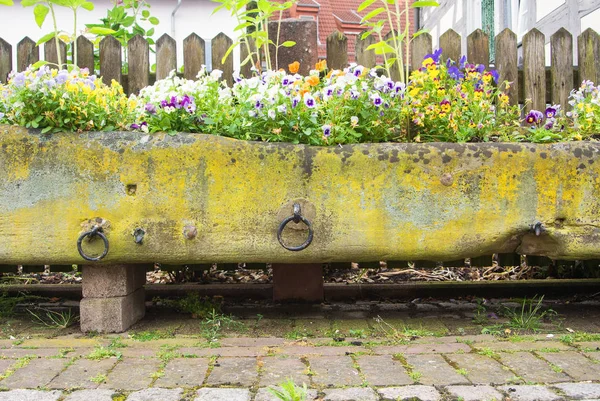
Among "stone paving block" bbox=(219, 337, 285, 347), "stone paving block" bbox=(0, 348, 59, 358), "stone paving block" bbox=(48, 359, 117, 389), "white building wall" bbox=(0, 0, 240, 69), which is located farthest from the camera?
"white building wall" bbox=(0, 0, 240, 69)

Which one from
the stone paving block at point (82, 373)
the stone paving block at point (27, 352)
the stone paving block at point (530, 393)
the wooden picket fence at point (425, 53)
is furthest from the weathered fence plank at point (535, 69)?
the stone paving block at point (27, 352)

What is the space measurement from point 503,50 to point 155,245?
2.39 m

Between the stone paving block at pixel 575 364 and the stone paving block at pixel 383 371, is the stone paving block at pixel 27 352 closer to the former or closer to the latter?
the stone paving block at pixel 383 371

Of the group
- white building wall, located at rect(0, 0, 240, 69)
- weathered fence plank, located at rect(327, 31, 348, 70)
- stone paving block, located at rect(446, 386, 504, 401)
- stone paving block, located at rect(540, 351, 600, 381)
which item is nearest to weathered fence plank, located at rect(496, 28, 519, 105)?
weathered fence plank, located at rect(327, 31, 348, 70)

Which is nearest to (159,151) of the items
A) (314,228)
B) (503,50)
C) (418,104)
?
(314,228)

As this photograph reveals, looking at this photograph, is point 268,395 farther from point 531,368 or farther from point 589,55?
point 589,55

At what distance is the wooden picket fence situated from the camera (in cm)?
349

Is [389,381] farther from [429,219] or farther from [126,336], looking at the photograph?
[126,336]

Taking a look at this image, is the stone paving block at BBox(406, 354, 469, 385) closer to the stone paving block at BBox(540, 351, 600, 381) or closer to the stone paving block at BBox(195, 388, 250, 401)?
the stone paving block at BBox(540, 351, 600, 381)

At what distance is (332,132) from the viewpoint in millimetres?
2520

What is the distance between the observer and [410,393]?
1.74 m

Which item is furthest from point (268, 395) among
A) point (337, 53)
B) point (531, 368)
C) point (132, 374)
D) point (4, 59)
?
point (4, 59)

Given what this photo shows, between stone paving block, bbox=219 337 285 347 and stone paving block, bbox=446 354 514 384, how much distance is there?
69 centimetres

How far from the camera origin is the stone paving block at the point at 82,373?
184 cm
